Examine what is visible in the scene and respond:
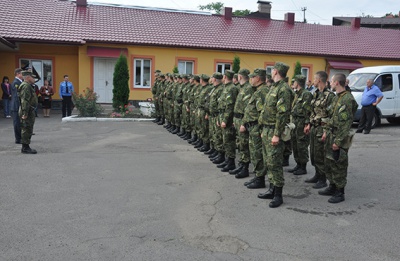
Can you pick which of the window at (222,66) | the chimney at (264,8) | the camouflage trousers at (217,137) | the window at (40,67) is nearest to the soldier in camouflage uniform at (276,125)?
the camouflage trousers at (217,137)

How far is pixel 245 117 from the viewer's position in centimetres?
634

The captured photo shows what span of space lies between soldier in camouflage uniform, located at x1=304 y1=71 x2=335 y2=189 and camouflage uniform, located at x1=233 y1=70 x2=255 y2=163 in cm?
109

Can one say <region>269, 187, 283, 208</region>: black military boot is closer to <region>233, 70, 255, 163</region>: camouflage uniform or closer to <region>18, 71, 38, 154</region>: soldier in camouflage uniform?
<region>233, 70, 255, 163</region>: camouflage uniform

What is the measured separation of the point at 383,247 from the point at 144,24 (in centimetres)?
1990

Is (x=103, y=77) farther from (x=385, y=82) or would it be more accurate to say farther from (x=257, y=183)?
(x=257, y=183)

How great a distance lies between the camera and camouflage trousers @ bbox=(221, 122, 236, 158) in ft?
24.2

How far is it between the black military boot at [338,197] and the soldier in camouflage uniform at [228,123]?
2.21 metres

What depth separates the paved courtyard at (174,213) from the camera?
13.0 feet

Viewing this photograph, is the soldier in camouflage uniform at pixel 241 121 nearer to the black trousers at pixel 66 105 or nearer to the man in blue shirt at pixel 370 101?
the man in blue shirt at pixel 370 101

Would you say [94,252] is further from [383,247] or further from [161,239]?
[383,247]

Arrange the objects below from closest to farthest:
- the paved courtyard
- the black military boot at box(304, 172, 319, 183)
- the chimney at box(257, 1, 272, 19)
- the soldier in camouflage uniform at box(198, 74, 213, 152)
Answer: the paved courtyard
the black military boot at box(304, 172, 319, 183)
the soldier in camouflage uniform at box(198, 74, 213, 152)
the chimney at box(257, 1, 272, 19)

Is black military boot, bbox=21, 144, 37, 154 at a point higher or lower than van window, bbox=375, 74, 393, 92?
lower

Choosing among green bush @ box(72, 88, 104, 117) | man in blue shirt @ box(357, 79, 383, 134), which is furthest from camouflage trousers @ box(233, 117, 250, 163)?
green bush @ box(72, 88, 104, 117)

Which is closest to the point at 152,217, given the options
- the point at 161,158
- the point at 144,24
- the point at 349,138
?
the point at 349,138
